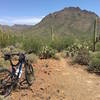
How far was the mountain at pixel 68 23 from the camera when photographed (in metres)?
90.5

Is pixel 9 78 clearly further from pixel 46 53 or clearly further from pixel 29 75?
pixel 46 53

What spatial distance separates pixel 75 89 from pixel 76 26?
88385 millimetres

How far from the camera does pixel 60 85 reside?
9102 millimetres

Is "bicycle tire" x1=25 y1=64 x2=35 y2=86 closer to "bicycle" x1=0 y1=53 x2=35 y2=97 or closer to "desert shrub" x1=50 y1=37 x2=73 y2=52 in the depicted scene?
"bicycle" x1=0 y1=53 x2=35 y2=97

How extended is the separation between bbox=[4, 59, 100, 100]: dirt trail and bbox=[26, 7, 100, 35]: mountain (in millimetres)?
73558

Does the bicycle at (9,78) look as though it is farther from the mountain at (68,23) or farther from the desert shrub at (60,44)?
the mountain at (68,23)

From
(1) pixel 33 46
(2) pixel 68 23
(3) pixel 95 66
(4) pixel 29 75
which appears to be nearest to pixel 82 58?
(3) pixel 95 66

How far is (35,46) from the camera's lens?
50.0 ft

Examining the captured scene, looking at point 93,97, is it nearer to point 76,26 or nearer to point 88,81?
point 88,81

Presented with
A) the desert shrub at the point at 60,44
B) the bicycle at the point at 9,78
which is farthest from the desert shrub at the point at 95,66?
the desert shrub at the point at 60,44

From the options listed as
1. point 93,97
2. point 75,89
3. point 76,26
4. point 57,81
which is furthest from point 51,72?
point 76,26

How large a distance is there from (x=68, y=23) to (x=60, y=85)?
92428 mm

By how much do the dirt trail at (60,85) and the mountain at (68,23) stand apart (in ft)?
241

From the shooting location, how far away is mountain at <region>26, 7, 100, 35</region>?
90456 millimetres
